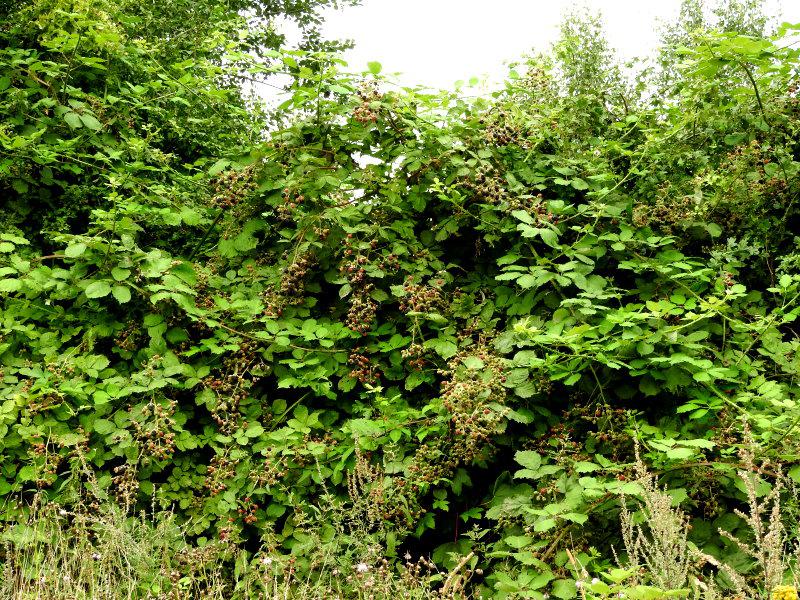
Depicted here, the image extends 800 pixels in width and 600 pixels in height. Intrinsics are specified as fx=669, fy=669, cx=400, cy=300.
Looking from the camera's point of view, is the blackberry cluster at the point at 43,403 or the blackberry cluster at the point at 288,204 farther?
the blackberry cluster at the point at 288,204

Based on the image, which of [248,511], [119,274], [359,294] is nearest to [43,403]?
[119,274]

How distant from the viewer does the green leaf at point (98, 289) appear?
334 centimetres

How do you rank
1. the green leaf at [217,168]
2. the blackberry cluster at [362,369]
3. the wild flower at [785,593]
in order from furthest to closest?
1. the green leaf at [217,168]
2. the blackberry cluster at [362,369]
3. the wild flower at [785,593]

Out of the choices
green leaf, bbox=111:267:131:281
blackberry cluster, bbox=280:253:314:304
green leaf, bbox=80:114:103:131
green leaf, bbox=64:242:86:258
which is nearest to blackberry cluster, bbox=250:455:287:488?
blackberry cluster, bbox=280:253:314:304

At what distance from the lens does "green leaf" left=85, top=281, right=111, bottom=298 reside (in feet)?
11.0

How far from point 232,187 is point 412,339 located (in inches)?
52.7

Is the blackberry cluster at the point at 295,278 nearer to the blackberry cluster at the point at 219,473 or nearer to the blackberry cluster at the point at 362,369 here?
the blackberry cluster at the point at 362,369

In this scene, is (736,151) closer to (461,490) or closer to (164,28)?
(461,490)

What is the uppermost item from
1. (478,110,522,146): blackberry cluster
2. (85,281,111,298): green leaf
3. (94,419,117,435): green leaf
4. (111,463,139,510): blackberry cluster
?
(478,110,522,146): blackberry cluster

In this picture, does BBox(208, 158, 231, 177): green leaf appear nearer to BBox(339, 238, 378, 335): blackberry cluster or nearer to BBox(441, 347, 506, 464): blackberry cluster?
BBox(339, 238, 378, 335): blackberry cluster

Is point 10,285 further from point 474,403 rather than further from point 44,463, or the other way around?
point 474,403

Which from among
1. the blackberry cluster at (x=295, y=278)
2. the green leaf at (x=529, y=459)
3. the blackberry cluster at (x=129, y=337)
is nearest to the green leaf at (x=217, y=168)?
the blackberry cluster at (x=295, y=278)

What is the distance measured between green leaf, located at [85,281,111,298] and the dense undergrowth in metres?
0.06

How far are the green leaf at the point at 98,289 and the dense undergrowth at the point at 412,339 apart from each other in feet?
0.21
